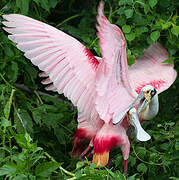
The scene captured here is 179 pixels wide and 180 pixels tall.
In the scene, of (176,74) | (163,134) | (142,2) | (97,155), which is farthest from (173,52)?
(97,155)

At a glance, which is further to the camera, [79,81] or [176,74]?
[176,74]

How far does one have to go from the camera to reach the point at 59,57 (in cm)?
331

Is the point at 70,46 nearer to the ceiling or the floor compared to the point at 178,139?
nearer to the ceiling

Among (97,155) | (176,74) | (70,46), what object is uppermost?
(70,46)

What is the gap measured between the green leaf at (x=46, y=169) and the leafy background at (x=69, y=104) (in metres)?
0.30

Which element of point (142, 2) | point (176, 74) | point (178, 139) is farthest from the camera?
point (176, 74)

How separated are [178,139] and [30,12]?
140 cm

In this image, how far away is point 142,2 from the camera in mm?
3605

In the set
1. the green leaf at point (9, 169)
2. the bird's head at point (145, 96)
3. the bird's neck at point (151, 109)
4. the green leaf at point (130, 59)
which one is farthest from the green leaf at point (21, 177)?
the green leaf at point (130, 59)

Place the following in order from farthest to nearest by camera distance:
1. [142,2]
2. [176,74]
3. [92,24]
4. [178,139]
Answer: [92,24] → [176,74] → [142,2] → [178,139]

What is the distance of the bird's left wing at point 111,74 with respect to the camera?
3.00 meters

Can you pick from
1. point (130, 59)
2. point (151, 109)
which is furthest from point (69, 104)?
point (151, 109)

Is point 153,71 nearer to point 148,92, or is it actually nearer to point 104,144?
point 148,92

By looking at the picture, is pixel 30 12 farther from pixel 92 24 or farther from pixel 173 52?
pixel 173 52
